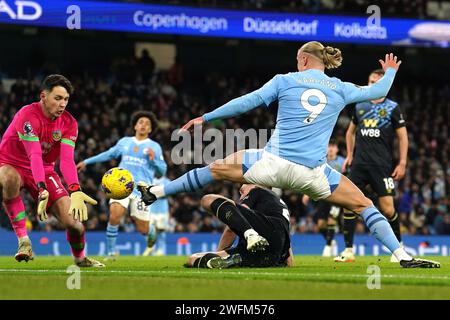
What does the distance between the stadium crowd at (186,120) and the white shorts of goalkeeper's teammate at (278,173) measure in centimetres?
1256

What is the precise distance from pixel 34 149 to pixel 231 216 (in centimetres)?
207

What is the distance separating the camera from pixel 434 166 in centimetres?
2639

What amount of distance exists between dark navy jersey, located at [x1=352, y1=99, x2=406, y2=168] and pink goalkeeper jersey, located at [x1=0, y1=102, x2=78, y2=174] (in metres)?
4.63

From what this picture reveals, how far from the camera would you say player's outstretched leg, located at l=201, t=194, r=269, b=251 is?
832 centimetres

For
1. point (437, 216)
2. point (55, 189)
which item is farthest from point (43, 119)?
point (437, 216)

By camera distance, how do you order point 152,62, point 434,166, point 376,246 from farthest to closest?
point 152,62
point 434,166
point 376,246

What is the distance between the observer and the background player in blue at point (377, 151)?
12.1 metres

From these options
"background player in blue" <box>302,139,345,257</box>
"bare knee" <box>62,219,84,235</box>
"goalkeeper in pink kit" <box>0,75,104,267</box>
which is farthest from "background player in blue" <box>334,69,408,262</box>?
"goalkeeper in pink kit" <box>0,75,104,267</box>

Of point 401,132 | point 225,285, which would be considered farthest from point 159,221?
point 225,285

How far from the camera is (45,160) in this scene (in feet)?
31.1

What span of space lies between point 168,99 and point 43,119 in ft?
61.0

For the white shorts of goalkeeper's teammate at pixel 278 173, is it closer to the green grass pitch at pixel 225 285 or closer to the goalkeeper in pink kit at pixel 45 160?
the green grass pitch at pixel 225 285

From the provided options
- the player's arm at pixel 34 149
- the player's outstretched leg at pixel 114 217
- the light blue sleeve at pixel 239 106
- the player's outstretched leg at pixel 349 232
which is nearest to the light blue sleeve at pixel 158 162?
the player's outstretched leg at pixel 114 217
